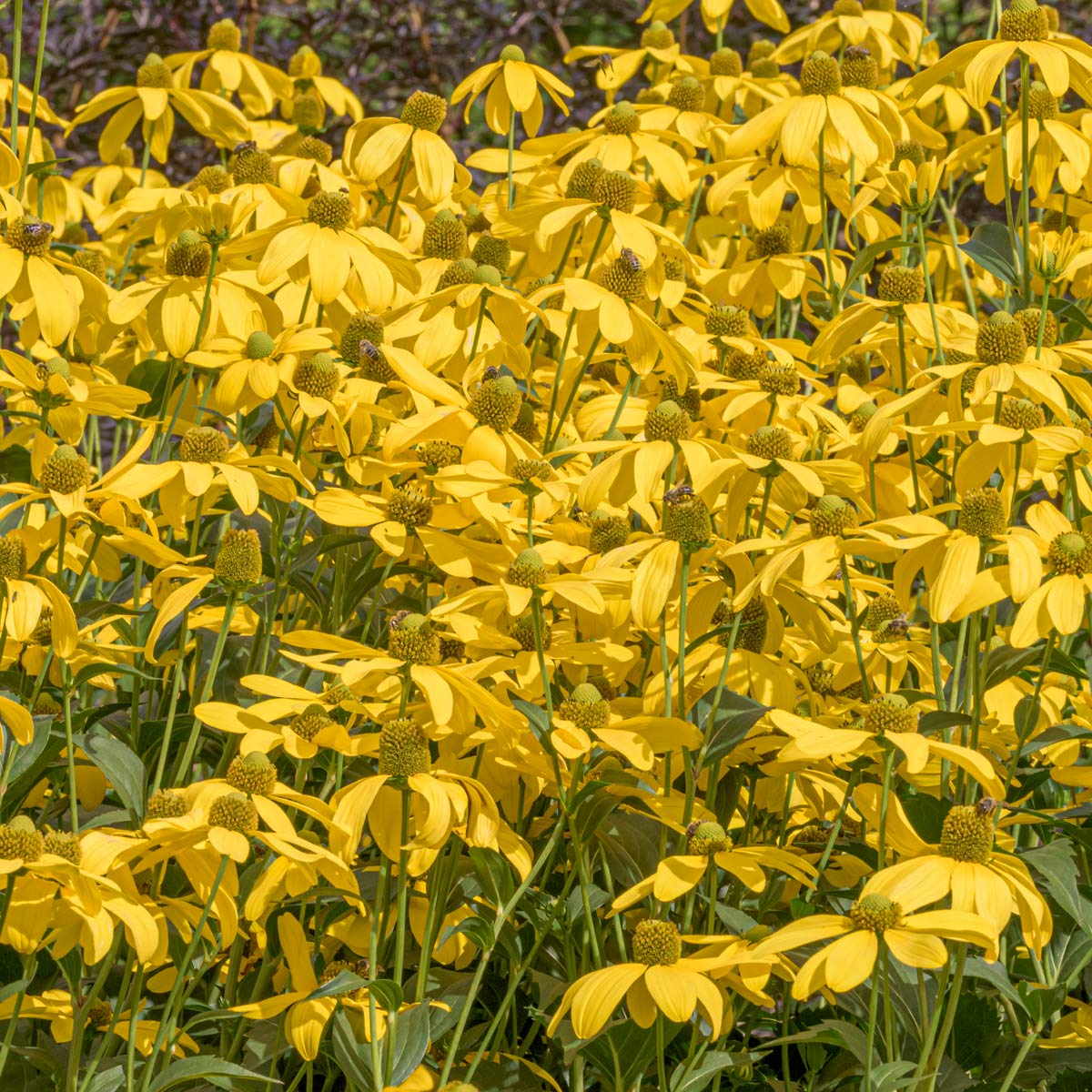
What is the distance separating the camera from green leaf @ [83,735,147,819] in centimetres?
137

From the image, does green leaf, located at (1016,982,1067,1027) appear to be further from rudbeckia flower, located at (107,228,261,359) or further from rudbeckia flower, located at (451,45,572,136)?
rudbeckia flower, located at (451,45,572,136)

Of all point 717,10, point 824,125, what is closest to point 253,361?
point 824,125

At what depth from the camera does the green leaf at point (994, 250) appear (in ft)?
5.89

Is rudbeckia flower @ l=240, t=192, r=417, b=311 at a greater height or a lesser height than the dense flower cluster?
greater

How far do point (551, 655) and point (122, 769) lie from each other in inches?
15.9

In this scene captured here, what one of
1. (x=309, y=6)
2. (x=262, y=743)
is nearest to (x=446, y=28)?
(x=309, y=6)

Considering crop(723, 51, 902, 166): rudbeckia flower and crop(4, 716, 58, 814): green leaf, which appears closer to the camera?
crop(4, 716, 58, 814): green leaf

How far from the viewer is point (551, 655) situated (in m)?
1.39

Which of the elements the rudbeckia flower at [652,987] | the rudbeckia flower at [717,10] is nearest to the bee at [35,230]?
the rudbeckia flower at [652,987]

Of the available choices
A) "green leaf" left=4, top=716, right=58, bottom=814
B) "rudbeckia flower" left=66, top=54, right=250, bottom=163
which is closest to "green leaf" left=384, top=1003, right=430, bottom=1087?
"green leaf" left=4, top=716, right=58, bottom=814

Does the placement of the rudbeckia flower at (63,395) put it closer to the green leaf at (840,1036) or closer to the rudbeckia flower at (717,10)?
the green leaf at (840,1036)

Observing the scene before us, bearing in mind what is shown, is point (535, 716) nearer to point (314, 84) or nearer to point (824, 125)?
point (824, 125)

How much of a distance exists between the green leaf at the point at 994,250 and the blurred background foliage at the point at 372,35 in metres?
2.76

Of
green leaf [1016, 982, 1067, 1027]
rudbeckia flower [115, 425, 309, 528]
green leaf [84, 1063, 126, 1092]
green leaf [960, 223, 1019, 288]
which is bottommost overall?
green leaf [84, 1063, 126, 1092]
